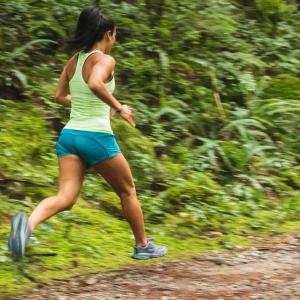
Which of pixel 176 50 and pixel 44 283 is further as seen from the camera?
pixel 176 50

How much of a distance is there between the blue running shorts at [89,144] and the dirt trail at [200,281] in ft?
3.23

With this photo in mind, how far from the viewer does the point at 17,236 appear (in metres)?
5.10

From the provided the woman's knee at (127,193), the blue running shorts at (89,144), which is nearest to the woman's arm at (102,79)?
the blue running shorts at (89,144)

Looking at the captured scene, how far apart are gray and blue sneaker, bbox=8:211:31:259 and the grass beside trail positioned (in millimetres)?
348

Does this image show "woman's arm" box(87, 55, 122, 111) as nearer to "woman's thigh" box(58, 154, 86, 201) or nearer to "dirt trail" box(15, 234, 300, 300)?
"woman's thigh" box(58, 154, 86, 201)

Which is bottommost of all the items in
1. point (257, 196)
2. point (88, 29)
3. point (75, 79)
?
point (257, 196)

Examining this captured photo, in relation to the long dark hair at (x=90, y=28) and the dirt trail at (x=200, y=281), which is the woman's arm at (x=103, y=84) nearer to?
the long dark hair at (x=90, y=28)

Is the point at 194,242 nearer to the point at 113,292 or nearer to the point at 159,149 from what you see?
the point at 113,292

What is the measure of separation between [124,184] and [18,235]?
0.98 meters

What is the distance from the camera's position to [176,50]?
1076 centimetres

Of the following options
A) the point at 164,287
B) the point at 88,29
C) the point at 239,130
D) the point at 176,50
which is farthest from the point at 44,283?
the point at 176,50

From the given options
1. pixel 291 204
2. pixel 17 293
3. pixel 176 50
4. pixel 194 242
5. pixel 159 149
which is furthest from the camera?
pixel 176 50

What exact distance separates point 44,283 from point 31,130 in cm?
312

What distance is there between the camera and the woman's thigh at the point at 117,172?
18.0 feet
